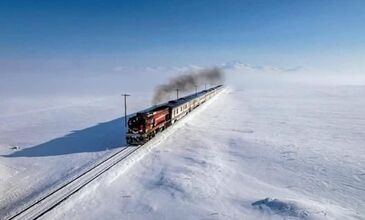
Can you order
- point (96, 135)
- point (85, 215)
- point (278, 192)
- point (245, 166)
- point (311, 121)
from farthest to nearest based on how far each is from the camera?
1. point (311, 121)
2. point (96, 135)
3. point (245, 166)
4. point (278, 192)
5. point (85, 215)

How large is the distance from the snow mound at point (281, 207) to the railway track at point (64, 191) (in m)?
11.1

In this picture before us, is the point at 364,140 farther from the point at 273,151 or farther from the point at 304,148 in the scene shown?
the point at 273,151

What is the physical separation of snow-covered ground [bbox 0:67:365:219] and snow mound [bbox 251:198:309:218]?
0.05m

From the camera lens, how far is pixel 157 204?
66.4 ft

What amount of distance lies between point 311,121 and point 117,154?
114 feet

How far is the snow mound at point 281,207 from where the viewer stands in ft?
58.6

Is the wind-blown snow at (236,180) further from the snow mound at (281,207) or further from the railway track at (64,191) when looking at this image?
the railway track at (64,191)

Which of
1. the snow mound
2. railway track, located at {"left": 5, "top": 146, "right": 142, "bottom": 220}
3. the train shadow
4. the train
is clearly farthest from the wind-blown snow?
the train shadow

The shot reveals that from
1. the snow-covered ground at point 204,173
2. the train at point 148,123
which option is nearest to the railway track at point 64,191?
the snow-covered ground at point 204,173

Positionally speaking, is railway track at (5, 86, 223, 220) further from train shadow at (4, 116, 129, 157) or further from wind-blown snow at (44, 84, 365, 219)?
train shadow at (4, 116, 129, 157)

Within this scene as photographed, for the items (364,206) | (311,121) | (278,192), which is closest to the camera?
(364,206)

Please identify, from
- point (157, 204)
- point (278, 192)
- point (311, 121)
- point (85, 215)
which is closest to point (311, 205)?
point (278, 192)

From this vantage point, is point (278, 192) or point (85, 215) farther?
point (278, 192)

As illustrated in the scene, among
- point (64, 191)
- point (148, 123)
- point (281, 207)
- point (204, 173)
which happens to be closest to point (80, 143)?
point (148, 123)
